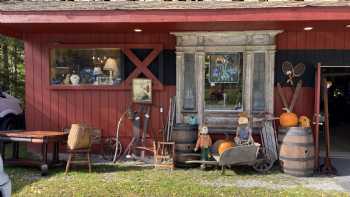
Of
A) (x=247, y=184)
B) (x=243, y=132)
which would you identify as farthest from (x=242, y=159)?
(x=243, y=132)

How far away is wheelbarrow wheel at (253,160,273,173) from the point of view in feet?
23.5

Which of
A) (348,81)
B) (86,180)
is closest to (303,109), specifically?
(86,180)

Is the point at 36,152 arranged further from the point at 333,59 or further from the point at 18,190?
the point at 333,59

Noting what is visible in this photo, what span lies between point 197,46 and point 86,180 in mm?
3620

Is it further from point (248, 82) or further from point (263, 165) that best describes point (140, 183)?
point (248, 82)

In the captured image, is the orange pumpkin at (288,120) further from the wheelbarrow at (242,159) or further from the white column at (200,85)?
the white column at (200,85)

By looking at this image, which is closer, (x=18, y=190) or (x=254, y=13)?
(x=18, y=190)

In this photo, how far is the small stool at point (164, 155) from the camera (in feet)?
24.0

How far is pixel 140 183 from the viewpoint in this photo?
20.7 ft

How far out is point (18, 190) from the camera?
597 cm

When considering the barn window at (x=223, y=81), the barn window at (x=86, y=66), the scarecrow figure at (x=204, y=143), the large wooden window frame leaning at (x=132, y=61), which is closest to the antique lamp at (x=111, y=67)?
the barn window at (x=86, y=66)

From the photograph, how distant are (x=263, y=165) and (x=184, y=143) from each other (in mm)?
1569

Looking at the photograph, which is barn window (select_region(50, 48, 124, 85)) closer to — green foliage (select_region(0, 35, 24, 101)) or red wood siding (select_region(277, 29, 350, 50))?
red wood siding (select_region(277, 29, 350, 50))

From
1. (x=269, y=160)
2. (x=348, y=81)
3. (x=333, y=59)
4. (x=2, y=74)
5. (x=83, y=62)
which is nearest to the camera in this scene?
(x=269, y=160)
